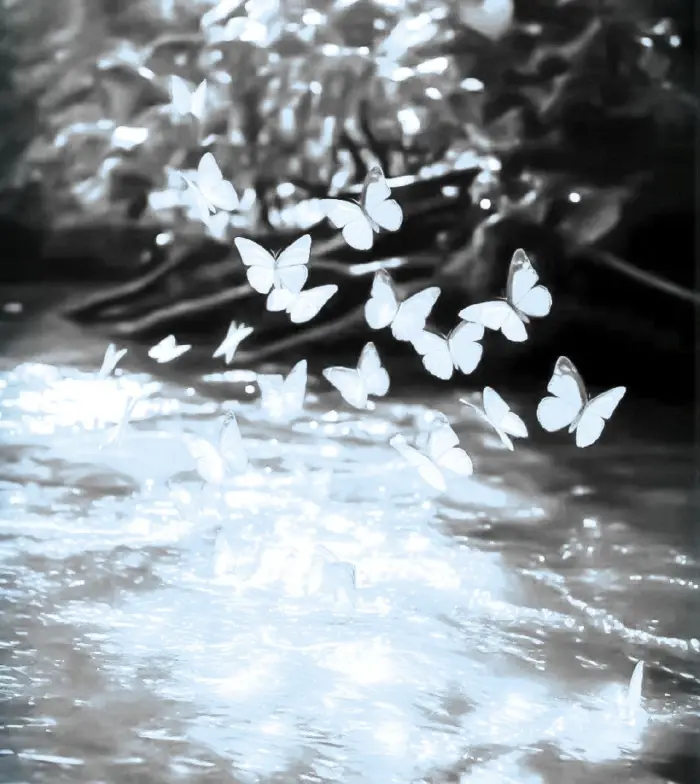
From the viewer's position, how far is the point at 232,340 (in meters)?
0.47

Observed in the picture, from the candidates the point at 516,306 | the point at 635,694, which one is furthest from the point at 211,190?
the point at 635,694

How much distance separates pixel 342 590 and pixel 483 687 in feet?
0.33

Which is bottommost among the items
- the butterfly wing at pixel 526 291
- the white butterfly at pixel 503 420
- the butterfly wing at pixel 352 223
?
the white butterfly at pixel 503 420

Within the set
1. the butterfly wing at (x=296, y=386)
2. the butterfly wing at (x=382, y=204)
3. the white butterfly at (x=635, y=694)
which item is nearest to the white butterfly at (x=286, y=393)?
the butterfly wing at (x=296, y=386)

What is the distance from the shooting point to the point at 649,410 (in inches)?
18.0

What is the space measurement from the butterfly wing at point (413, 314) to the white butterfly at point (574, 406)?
91 millimetres

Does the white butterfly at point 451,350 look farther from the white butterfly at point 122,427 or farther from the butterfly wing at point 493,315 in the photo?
the white butterfly at point 122,427

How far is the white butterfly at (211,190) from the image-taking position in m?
0.48

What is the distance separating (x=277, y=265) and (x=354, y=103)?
122mm

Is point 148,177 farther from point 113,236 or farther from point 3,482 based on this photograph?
point 3,482

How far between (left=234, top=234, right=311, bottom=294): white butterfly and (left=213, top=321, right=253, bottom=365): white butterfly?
1.1 inches

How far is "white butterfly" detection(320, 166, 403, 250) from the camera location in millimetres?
471

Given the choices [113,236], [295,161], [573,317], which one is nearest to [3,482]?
[113,236]

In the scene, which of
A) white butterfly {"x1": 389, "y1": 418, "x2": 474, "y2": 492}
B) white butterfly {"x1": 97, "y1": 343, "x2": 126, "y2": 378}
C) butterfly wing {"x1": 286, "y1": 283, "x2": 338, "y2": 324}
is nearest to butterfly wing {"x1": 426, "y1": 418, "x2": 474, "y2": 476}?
white butterfly {"x1": 389, "y1": 418, "x2": 474, "y2": 492}
